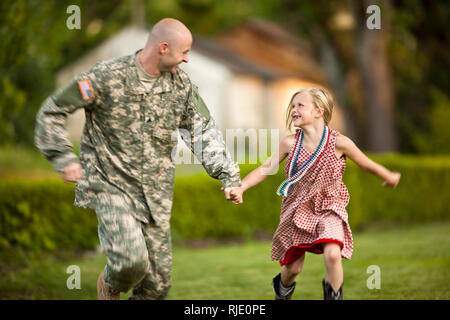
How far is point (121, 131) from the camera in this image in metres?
4.48

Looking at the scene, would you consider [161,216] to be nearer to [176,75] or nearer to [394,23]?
[176,75]

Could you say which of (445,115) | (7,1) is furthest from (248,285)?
(445,115)

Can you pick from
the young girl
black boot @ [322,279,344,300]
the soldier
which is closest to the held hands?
the young girl

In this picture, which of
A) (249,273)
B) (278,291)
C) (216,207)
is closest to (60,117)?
(278,291)

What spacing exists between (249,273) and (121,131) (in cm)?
366

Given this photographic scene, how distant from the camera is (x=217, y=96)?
2784 cm

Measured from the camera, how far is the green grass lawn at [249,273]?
6309 millimetres

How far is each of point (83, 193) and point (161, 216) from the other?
586 millimetres

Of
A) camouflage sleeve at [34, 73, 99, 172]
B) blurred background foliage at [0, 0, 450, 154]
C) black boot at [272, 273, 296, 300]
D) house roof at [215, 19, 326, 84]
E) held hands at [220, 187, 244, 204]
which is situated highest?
house roof at [215, 19, 326, 84]

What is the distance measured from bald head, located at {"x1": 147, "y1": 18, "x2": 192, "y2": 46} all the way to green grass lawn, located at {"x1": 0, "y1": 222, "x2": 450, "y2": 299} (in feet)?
8.87

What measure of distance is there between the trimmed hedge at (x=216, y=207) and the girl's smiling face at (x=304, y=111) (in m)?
5.04

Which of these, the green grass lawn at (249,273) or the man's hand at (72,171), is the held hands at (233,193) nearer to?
the man's hand at (72,171)

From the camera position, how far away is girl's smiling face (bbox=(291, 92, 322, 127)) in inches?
191

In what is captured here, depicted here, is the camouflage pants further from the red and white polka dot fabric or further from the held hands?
the red and white polka dot fabric
